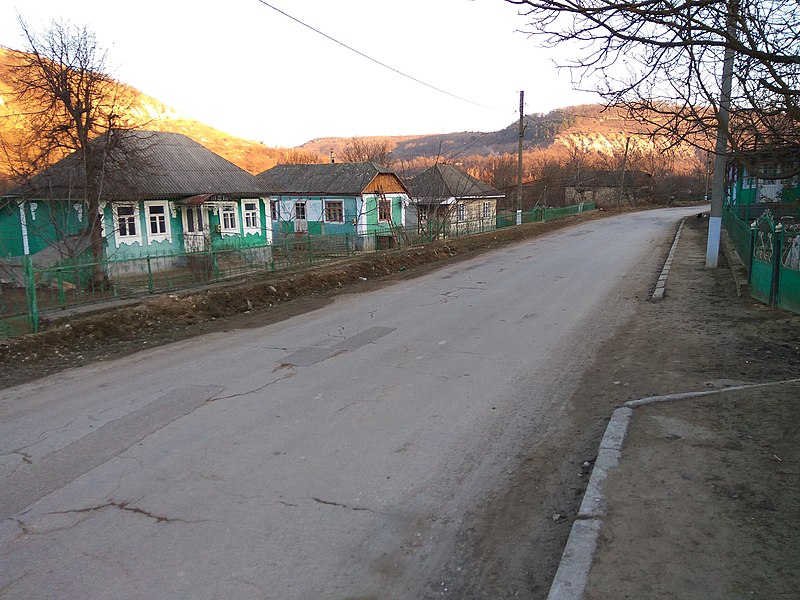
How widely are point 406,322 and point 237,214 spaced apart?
67.3 ft

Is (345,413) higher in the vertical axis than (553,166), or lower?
lower

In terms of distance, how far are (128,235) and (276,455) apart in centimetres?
2194

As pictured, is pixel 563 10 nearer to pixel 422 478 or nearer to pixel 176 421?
pixel 422 478

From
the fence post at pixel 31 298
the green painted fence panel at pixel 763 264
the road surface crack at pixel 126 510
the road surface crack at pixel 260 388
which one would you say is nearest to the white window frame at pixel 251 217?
the fence post at pixel 31 298

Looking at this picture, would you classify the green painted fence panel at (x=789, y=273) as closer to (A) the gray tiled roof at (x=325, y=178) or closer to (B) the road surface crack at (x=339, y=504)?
(B) the road surface crack at (x=339, y=504)

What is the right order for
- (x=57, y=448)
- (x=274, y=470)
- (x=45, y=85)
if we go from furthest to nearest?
1. (x=45, y=85)
2. (x=57, y=448)
3. (x=274, y=470)

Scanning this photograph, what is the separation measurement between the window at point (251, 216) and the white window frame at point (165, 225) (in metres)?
4.62

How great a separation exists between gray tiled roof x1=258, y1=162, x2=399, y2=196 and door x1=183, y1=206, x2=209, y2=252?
34.1 ft

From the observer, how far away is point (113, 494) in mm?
4750

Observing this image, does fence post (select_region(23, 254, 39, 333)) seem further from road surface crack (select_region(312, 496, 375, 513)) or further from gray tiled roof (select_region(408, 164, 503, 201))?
gray tiled roof (select_region(408, 164, 503, 201))

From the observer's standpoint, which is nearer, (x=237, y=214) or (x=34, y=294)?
(x=34, y=294)

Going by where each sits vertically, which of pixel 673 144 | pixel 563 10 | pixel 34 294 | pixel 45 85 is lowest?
pixel 34 294

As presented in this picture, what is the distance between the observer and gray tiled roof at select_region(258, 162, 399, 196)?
38250 millimetres

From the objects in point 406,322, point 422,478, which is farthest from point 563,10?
point 406,322
